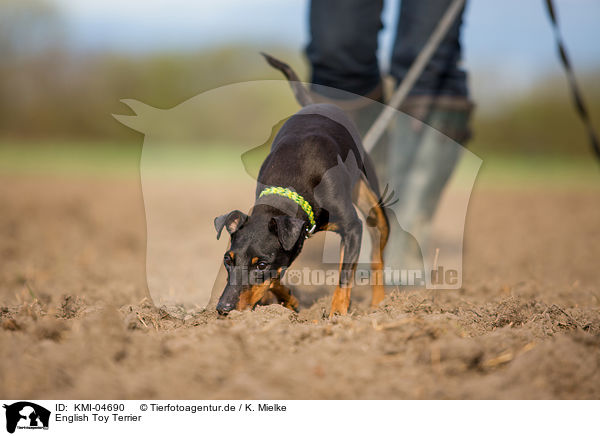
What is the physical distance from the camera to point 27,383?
5.67 ft

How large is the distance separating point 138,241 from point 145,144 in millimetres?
3380

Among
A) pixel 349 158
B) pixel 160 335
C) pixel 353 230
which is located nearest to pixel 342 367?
pixel 160 335

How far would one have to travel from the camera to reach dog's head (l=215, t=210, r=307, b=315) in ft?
7.86

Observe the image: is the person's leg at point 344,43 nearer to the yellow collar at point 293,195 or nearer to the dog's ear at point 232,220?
the yellow collar at point 293,195

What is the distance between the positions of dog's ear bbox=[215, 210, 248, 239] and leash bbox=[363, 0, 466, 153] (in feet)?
3.94

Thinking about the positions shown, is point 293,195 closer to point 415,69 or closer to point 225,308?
point 225,308

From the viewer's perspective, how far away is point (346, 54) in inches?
139

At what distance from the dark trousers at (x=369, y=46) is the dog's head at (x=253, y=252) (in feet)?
4.76

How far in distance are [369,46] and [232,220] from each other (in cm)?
185

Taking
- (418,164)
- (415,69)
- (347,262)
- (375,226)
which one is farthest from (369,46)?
(347,262)
